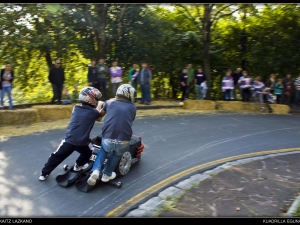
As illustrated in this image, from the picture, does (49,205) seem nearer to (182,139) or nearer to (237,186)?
(237,186)

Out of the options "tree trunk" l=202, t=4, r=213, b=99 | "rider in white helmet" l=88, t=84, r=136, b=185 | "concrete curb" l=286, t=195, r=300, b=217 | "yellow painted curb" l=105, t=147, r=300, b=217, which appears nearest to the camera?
"concrete curb" l=286, t=195, r=300, b=217

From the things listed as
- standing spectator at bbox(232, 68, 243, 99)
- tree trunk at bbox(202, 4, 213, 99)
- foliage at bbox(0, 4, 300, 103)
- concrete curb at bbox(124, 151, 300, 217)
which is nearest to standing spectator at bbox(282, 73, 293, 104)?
foliage at bbox(0, 4, 300, 103)

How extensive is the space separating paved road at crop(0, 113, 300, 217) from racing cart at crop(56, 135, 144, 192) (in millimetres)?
121

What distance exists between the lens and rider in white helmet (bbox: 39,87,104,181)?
21.2ft

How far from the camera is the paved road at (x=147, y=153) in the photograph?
19.2 ft

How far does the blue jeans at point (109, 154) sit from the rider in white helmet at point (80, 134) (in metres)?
0.36

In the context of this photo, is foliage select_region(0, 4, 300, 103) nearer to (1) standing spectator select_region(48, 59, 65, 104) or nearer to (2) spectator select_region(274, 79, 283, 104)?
(2) spectator select_region(274, 79, 283, 104)

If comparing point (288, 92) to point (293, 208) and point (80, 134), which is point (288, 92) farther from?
point (80, 134)

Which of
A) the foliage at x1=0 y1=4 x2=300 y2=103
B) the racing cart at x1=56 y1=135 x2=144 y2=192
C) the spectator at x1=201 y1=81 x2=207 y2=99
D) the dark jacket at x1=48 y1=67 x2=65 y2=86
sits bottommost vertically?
the racing cart at x1=56 y1=135 x2=144 y2=192

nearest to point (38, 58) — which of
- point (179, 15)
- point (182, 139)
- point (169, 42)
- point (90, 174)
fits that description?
point (169, 42)

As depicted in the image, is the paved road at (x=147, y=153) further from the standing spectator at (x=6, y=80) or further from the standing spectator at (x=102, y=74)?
the standing spectator at (x=6, y=80)

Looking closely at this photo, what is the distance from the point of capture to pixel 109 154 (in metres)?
6.50

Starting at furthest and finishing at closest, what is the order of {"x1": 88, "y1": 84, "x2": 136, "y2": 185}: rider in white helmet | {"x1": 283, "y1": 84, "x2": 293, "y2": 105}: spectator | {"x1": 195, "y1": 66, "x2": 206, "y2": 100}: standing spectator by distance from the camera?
{"x1": 283, "y1": 84, "x2": 293, "y2": 105}: spectator < {"x1": 195, "y1": 66, "x2": 206, "y2": 100}: standing spectator < {"x1": 88, "y1": 84, "x2": 136, "y2": 185}: rider in white helmet

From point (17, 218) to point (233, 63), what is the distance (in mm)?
14737
